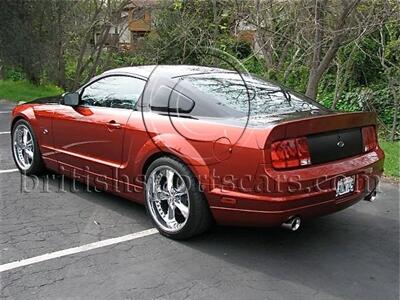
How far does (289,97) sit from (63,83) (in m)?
12.8

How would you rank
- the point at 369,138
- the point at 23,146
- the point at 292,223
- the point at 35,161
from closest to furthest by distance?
the point at 292,223
the point at 369,138
the point at 35,161
the point at 23,146

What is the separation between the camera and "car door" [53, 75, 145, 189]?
4.46 m

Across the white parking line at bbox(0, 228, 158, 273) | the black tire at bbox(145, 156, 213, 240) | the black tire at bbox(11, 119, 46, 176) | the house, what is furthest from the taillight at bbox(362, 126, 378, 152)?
the house

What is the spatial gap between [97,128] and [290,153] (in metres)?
2.01

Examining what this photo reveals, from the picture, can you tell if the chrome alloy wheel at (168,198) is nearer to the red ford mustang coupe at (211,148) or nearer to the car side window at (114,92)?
the red ford mustang coupe at (211,148)

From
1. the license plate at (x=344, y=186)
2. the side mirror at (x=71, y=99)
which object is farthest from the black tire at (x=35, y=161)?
the license plate at (x=344, y=186)

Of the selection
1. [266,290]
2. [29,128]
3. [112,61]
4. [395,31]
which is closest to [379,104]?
[395,31]

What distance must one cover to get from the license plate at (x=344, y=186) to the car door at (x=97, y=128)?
1939 millimetres

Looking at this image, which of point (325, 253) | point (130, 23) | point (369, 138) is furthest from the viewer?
point (130, 23)

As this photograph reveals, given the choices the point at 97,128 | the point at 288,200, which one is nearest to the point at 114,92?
the point at 97,128

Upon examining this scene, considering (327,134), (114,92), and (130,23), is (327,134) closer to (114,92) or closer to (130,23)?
(114,92)

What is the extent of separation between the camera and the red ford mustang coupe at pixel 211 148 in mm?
3455

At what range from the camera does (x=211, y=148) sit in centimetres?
364

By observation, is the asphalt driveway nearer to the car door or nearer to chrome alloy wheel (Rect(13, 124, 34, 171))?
the car door
